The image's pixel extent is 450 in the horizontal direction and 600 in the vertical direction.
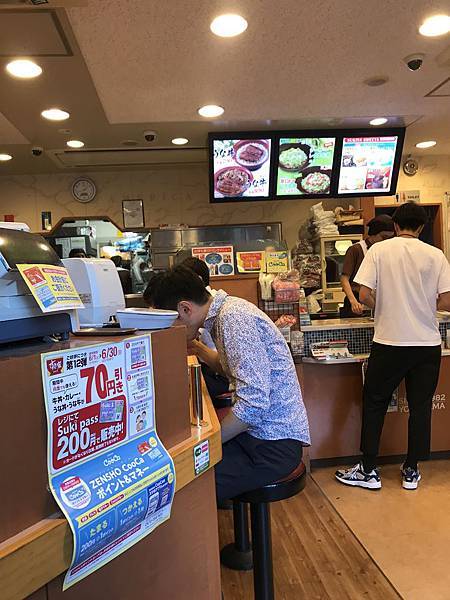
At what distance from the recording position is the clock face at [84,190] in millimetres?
5812

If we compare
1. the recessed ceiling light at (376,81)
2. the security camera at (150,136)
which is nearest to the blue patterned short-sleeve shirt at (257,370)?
the recessed ceiling light at (376,81)

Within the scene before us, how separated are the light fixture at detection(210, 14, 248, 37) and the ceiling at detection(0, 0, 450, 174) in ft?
0.14

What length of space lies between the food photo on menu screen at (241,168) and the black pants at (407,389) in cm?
201

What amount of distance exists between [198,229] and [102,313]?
388cm

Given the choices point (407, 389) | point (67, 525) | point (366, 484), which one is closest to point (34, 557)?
point (67, 525)

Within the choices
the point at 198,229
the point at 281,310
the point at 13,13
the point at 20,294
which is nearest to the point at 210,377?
the point at 281,310

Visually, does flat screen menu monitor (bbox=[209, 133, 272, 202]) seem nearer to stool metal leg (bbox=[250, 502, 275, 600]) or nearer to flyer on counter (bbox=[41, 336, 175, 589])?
stool metal leg (bbox=[250, 502, 275, 600])

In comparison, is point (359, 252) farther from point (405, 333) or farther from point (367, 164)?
point (405, 333)

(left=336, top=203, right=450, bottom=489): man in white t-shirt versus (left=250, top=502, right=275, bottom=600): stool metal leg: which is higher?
(left=336, top=203, right=450, bottom=489): man in white t-shirt

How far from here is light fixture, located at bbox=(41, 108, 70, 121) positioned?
12.1ft

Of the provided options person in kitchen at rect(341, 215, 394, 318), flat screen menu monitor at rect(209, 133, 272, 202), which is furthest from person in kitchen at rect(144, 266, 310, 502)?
flat screen menu monitor at rect(209, 133, 272, 202)

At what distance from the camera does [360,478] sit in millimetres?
3146

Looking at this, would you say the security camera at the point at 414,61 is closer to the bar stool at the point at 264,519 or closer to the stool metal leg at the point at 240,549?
the bar stool at the point at 264,519

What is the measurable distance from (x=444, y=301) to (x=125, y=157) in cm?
347
